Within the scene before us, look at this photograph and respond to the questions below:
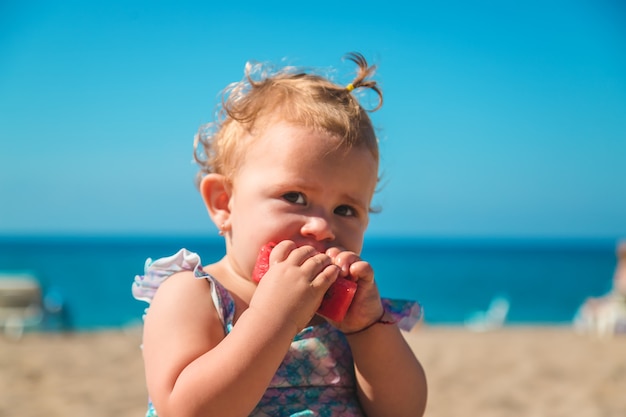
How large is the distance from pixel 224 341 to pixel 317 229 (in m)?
0.44

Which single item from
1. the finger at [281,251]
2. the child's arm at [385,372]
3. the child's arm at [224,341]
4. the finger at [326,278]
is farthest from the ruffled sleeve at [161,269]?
the child's arm at [385,372]

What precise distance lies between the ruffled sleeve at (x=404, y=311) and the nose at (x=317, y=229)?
0.50 m

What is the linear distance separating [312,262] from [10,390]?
4.97 metres

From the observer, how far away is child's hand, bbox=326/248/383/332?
1971 mm

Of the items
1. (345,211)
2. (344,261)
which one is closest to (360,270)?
(344,261)

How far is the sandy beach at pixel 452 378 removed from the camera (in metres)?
5.66

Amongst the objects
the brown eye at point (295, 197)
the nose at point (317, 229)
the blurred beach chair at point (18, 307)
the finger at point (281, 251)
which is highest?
the blurred beach chair at point (18, 307)

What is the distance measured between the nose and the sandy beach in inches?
153

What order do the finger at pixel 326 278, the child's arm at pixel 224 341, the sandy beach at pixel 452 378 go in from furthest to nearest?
the sandy beach at pixel 452 378, the finger at pixel 326 278, the child's arm at pixel 224 341

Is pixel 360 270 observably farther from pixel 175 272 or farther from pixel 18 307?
pixel 18 307

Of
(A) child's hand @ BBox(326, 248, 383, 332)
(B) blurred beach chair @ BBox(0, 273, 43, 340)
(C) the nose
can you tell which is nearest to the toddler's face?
(C) the nose

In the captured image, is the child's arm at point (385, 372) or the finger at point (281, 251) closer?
the finger at point (281, 251)

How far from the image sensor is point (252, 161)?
2.19 metres

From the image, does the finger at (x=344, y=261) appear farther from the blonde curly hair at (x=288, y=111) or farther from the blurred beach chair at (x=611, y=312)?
the blurred beach chair at (x=611, y=312)
